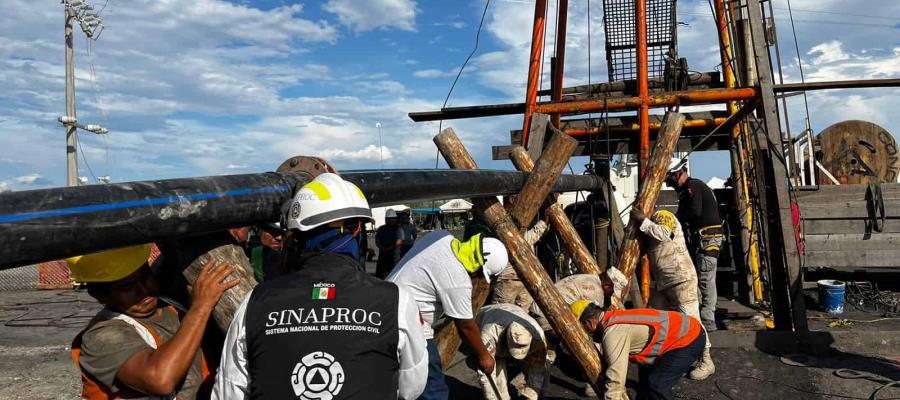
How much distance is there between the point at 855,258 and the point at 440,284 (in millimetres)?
8780

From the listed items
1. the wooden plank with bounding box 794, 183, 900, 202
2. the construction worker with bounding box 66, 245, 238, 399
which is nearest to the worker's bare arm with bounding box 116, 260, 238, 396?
the construction worker with bounding box 66, 245, 238, 399

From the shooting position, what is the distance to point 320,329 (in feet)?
6.25

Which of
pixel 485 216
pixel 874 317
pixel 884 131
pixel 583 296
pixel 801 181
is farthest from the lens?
pixel 801 181

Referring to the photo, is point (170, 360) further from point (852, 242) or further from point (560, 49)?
point (852, 242)

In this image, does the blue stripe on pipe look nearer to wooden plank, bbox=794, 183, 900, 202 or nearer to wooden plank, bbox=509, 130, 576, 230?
wooden plank, bbox=509, 130, 576, 230

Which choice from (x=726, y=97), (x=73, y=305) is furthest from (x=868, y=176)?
(x=73, y=305)

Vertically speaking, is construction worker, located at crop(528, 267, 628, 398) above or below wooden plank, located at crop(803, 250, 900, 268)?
above

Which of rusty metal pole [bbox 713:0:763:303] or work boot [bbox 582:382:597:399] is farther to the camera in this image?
rusty metal pole [bbox 713:0:763:303]

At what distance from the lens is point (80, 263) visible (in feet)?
6.82

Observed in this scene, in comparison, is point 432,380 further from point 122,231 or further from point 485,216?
point 122,231

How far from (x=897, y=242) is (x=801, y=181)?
309 cm

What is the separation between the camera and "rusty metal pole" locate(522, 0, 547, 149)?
7.84 meters

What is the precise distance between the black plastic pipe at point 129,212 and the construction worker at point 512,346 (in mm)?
3166

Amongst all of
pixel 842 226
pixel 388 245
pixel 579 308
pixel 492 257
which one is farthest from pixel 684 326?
pixel 388 245
